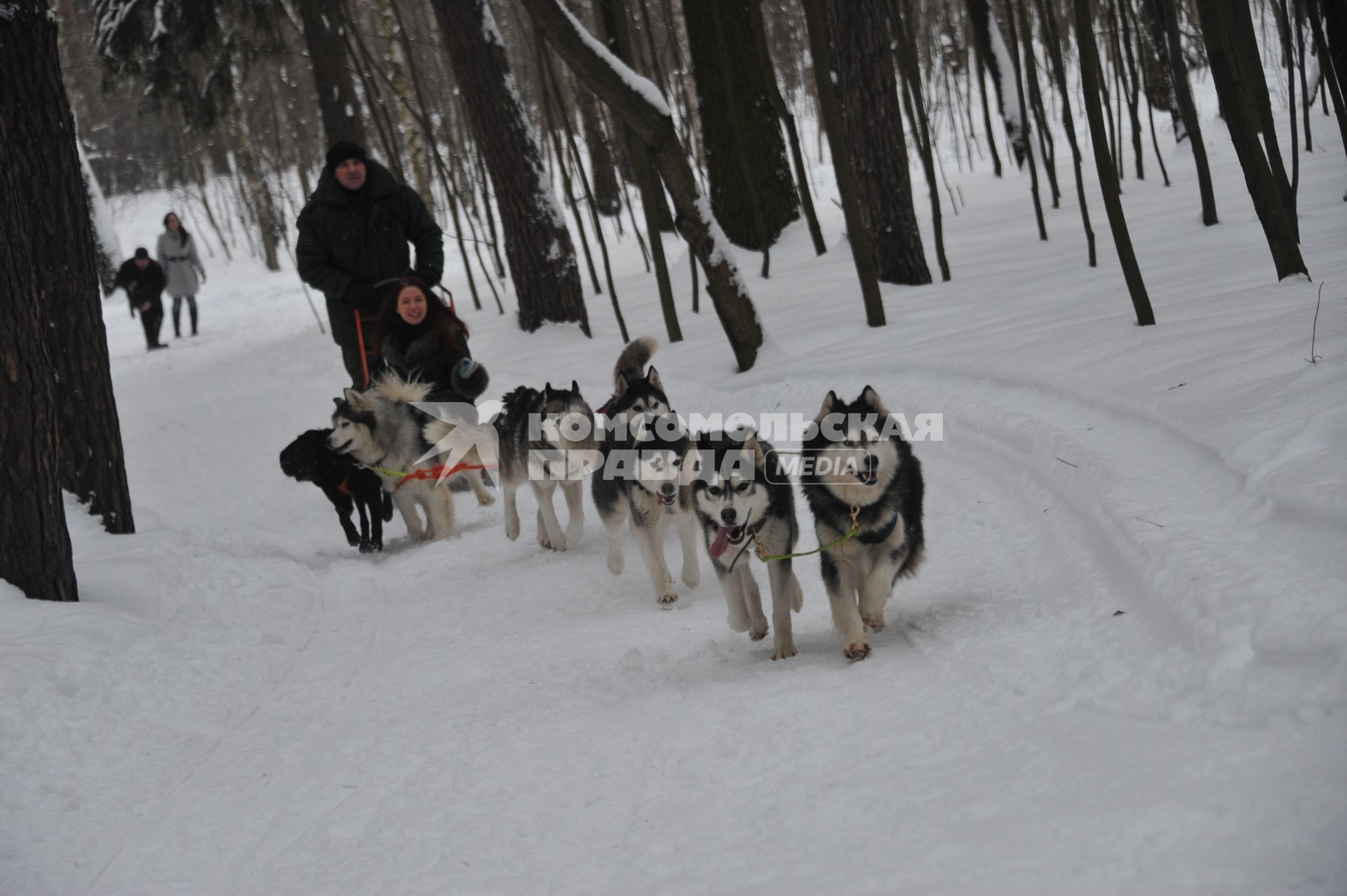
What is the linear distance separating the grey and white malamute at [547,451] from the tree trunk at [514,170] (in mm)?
5721

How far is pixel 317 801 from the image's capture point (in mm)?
3326

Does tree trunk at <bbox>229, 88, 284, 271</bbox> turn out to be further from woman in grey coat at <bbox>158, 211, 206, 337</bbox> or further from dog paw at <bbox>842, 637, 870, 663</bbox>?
dog paw at <bbox>842, 637, 870, 663</bbox>

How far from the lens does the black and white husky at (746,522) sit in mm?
4074

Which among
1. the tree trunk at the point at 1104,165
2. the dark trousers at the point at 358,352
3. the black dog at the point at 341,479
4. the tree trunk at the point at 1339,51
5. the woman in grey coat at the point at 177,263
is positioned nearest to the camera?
the tree trunk at the point at 1339,51

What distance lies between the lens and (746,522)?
4.11 meters

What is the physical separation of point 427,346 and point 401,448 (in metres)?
0.80

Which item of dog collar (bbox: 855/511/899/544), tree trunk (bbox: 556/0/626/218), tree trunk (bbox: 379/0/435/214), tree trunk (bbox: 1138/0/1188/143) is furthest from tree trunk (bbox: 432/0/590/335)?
dog collar (bbox: 855/511/899/544)

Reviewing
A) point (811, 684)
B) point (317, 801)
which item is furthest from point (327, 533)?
point (811, 684)

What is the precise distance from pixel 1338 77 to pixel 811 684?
14.6ft

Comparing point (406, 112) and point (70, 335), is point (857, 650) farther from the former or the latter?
point (406, 112)

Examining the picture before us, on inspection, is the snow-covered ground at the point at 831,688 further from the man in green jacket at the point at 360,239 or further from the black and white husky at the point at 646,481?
the man in green jacket at the point at 360,239

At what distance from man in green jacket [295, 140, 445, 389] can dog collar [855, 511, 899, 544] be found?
178 inches

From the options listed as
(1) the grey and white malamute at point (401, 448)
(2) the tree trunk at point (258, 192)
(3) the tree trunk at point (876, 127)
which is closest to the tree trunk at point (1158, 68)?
(3) the tree trunk at point (876, 127)

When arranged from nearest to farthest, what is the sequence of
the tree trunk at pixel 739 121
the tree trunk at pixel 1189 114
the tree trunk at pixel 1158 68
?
1. the tree trunk at pixel 1189 114
2. the tree trunk at pixel 739 121
3. the tree trunk at pixel 1158 68
